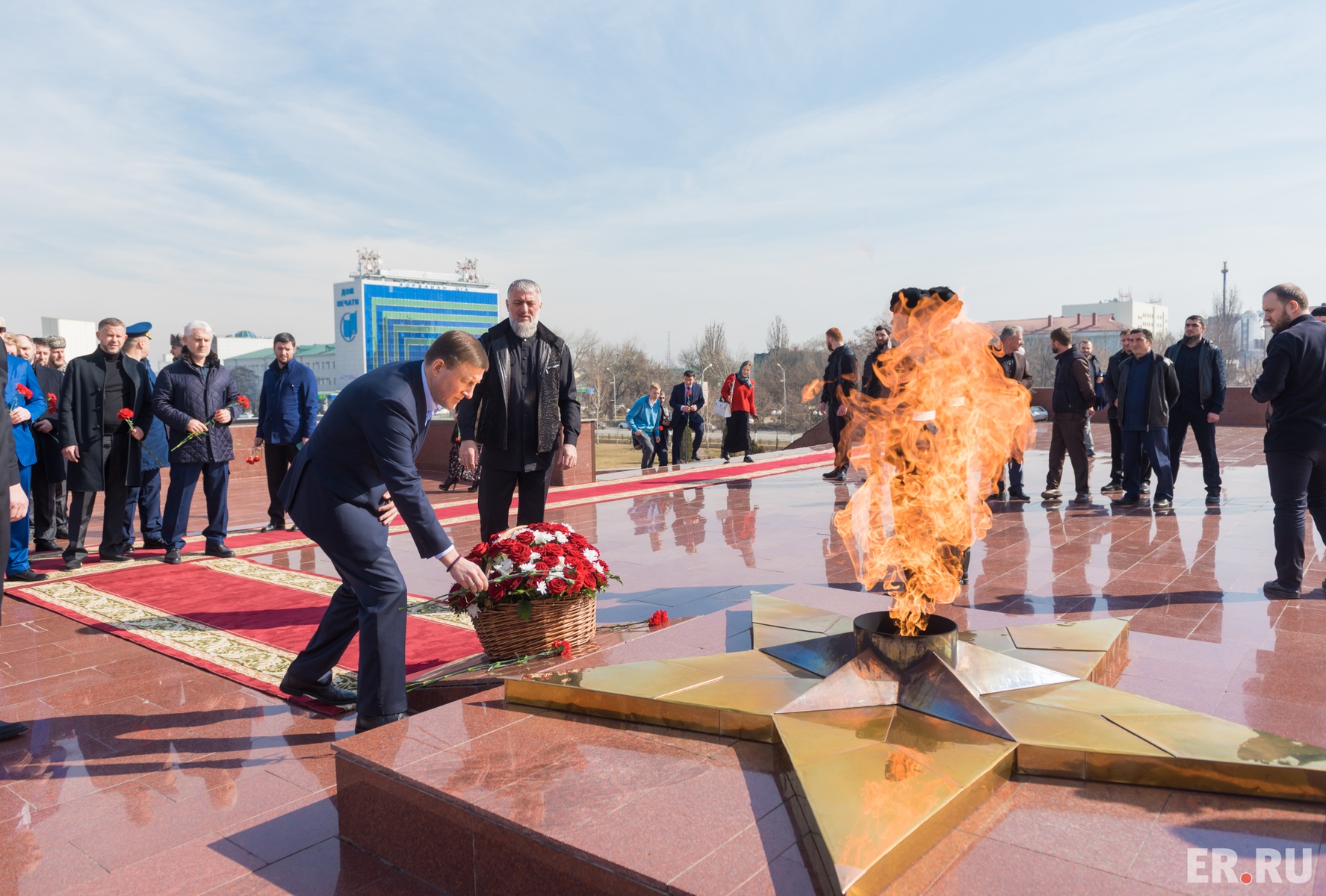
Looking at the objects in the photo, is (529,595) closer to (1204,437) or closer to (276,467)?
(276,467)

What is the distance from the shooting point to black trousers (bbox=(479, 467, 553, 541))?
4.95 metres

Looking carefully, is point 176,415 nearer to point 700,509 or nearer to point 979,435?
point 700,509

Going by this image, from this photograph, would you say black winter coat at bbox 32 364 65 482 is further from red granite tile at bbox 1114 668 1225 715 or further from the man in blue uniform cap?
red granite tile at bbox 1114 668 1225 715

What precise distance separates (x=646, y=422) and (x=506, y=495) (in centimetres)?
950

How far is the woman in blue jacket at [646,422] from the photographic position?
1444 centimetres

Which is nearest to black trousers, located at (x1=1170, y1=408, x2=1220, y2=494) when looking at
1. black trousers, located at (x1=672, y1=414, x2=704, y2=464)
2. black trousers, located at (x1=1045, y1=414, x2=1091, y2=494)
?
black trousers, located at (x1=1045, y1=414, x2=1091, y2=494)

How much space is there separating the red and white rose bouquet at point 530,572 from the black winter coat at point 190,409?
391 cm

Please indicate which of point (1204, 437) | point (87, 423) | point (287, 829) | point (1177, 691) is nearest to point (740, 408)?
point (1204, 437)

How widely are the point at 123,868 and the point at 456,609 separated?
1554mm

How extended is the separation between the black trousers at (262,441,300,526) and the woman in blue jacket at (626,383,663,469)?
22.3 feet

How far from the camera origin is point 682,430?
15.1 metres

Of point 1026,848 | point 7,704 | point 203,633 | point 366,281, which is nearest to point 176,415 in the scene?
point 203,633

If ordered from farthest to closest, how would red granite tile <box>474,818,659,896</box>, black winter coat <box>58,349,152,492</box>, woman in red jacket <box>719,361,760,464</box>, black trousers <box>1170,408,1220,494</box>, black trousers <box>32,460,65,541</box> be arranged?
woman in red jacket <box>719,361,760,464</box> → black trousers <box>1170,408,1220,494</box> → black trousers <box>32,460,65,541</box> → black winter coat <box>58,349,152,492</box> → red granite tile <box>474,818,659,896</box>

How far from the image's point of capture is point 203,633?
4883 mm
